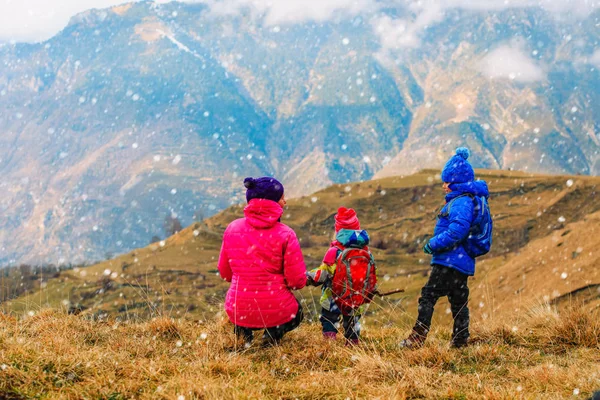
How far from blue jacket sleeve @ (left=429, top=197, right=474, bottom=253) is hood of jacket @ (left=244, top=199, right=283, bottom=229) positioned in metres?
1.80

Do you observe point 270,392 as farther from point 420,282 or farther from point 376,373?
point 420,282

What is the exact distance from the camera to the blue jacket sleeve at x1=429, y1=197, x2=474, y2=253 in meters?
5.71

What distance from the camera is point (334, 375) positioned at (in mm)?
4387

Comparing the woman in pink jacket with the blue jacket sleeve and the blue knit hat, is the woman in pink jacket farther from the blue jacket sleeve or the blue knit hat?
the blue knit hat

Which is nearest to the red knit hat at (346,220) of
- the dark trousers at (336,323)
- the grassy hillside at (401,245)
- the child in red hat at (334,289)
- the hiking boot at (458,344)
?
the child in red hat at (334,289)

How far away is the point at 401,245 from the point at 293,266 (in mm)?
51487

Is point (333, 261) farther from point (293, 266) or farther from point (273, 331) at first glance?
point (273, 331)

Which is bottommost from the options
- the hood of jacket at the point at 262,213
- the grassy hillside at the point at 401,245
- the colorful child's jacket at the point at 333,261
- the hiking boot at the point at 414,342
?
the grassy hillside at the point at 401,245

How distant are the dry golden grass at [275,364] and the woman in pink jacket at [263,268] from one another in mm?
285

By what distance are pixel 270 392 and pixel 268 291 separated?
5.28ft

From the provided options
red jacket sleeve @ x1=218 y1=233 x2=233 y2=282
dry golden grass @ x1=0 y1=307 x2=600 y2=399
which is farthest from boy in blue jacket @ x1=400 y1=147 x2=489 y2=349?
red jacket sleeve @ x1=218 y1=233 x2=233 y2=282

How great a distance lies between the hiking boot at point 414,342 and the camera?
554 centimetres

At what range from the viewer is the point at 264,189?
558 cm

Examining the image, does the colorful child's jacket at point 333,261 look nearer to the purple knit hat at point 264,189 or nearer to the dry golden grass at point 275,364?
the dry golden grass at point 275,364
